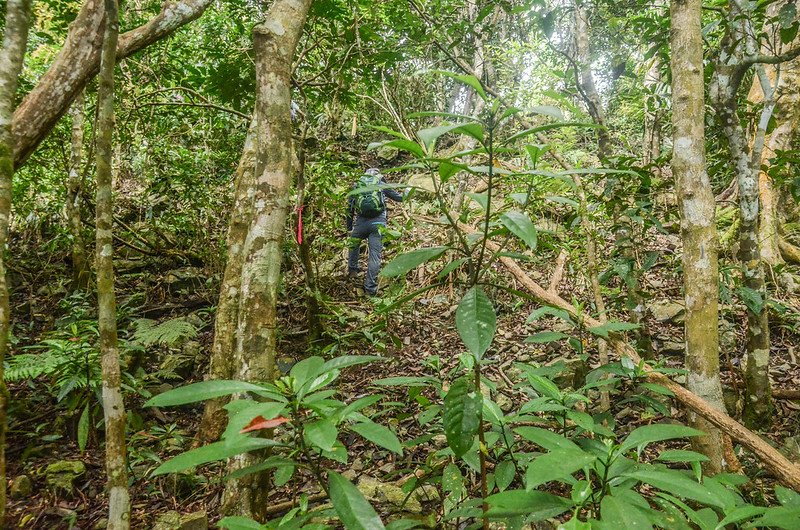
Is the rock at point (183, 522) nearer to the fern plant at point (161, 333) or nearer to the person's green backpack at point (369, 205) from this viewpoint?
the fern plant at point (161, 333)

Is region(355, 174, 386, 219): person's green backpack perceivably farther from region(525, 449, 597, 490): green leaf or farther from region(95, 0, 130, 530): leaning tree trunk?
region(525, 449, 597, 490): green leaf

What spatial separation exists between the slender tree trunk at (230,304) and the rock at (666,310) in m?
3.93

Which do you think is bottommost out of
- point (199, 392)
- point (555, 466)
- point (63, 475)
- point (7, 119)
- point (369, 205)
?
point (63, 475)

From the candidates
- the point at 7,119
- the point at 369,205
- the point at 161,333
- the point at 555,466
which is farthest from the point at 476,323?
the point at 369,205

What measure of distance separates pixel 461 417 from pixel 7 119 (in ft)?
7.37

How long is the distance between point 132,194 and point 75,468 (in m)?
5.08

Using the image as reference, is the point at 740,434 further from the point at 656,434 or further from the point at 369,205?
the point at 369,205

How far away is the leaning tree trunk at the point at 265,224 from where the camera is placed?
6.03 ft

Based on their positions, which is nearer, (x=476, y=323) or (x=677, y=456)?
(x=476, y=323)

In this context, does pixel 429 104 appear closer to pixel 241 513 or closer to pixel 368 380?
Result: pixel 368 380

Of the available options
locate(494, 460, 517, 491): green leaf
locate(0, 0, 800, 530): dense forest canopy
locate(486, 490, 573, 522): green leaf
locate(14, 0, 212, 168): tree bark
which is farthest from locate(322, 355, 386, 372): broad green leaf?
locate(14, 0, 212, 168): tree bark

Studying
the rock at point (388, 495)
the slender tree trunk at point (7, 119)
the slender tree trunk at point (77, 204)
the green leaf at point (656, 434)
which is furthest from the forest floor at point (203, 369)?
the slender tree trunk at point (7, 119)

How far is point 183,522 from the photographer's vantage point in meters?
2.30

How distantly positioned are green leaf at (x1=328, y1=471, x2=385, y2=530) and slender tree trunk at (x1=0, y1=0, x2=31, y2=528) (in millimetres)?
1416
